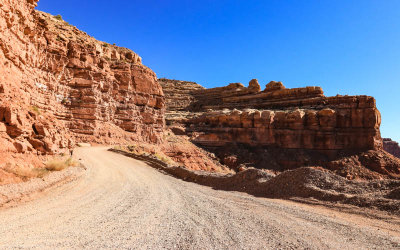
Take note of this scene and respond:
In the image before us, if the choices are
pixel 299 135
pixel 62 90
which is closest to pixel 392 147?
pixel 299 135

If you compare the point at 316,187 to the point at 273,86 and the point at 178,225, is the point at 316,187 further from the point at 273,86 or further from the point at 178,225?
the point at 273,86

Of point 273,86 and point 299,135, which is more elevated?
point 273,86

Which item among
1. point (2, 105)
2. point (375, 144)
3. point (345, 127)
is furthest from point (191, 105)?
point (2, 105)

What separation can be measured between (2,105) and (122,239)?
7.91 metres

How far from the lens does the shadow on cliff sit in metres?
7.43

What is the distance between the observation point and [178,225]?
5289 mm

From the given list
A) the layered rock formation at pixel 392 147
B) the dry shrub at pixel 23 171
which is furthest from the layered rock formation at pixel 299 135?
the layered rock formation at pixel 392 147

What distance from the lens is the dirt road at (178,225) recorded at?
13.9 ft

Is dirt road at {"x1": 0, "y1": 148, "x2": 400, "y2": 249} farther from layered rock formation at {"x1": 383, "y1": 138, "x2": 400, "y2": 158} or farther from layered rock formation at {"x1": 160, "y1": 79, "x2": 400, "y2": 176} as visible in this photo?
layered rock formation at {"x1": 383, "y1": 138, "x2": 400, "y2": 158}

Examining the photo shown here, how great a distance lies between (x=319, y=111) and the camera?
40.5 meters

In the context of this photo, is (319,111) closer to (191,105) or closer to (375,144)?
(375,144)

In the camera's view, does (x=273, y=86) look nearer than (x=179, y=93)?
Yes

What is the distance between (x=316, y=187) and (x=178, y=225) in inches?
271

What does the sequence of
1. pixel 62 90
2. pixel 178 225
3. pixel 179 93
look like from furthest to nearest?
pixel 179 93
pixel 62 90
pixel 178 225
